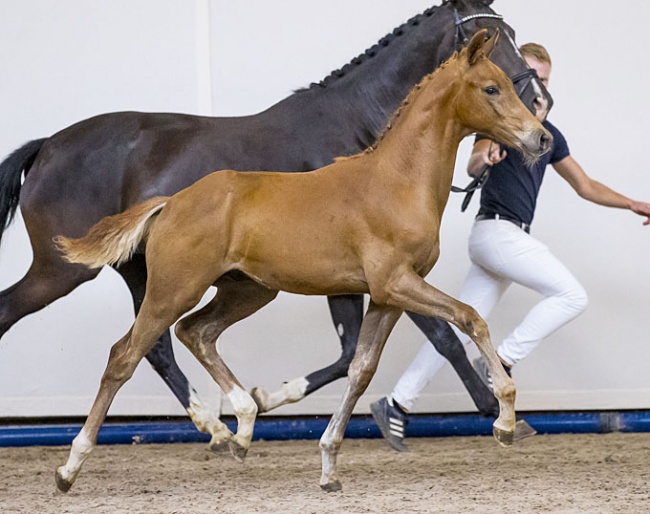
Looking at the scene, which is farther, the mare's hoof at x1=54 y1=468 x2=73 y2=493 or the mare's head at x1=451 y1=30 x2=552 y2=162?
the mare's hoof at x1=54 y1=468 x2=73 y2=493

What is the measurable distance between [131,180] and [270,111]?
0.65 m

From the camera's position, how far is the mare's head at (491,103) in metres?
3.06

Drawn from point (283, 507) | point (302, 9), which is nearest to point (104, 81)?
point (302, 9)

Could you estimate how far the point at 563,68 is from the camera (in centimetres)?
516

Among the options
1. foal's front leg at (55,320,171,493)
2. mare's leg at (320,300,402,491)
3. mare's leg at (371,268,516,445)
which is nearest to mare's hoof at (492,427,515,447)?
mare's leg at (371,268,516,445)

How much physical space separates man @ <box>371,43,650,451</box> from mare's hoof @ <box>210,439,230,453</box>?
902mm

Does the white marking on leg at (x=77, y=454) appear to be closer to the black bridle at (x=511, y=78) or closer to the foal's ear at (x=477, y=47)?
the black bridle at (x=511, y=78)

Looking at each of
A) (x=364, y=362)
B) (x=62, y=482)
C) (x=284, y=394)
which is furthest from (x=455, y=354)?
(x=62, y=482)

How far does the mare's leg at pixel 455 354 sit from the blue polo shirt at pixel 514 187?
23.8 inches

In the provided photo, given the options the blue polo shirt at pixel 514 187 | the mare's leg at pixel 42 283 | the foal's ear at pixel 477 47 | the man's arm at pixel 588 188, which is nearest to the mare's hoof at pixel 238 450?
the mare's leg at pixel 42 283

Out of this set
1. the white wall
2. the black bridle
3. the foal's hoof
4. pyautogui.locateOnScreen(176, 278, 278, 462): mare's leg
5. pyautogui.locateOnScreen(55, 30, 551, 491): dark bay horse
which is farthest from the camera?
the white wall

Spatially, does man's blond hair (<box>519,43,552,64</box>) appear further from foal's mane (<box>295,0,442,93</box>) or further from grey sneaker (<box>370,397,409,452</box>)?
grey sneaker (<box>370,397,409,452</box>)

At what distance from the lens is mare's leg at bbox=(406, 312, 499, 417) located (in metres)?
4.04

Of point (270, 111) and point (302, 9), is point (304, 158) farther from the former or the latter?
point (302, 9)
